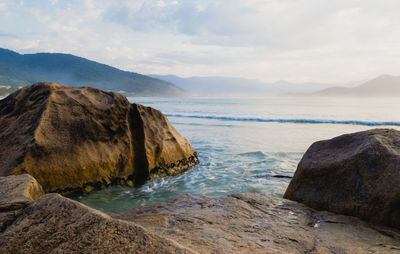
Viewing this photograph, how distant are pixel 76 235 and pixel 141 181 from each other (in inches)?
148

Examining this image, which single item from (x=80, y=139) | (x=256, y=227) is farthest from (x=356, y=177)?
(x=80, y=139)

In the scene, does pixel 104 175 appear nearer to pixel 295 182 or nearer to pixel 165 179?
pixel 165 179

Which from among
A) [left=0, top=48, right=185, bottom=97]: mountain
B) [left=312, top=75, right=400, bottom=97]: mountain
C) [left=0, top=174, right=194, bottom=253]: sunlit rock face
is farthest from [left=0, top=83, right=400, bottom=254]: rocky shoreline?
A: [left=312, top=75, right=400, bottom=97]: mountain

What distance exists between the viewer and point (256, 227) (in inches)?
98.2

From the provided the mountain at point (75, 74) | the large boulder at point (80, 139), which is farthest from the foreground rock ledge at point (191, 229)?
the mountain at point (75, 74)

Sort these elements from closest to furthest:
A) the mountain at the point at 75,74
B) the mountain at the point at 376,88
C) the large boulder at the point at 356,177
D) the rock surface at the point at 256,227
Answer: the rock surface at the point at 256,227
the large boulder at the point at 356,177
the mountain at the point at 376,88
the mountain at the point at 75,74

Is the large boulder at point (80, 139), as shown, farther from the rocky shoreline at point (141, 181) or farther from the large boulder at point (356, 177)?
the large boulder at point (356, 177)

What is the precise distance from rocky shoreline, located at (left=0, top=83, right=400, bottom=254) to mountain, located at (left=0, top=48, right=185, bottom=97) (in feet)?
344

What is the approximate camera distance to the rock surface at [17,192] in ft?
6.71

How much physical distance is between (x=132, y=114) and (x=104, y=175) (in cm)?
143

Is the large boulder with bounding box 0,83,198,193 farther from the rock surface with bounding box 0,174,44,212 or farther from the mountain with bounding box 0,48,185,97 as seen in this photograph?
the mountain with bounding box 0,48,185,97

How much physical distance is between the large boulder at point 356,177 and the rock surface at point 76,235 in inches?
86.7

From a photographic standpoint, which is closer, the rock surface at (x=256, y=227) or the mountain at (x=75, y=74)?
the rock surface at (x=256, y=227)

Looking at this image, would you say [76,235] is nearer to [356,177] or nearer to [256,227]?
[256,227]
